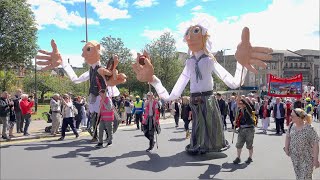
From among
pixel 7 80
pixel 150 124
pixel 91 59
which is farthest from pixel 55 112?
pixel 7 80

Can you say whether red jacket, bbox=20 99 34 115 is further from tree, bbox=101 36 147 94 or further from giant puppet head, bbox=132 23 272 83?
tree, bbox=101 36 147 94

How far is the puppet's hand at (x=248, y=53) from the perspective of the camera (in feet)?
23.5

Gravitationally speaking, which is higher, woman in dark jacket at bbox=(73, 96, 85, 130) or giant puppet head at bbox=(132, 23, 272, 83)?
giant puppet head at bbox=(132, 23, 272, 83)

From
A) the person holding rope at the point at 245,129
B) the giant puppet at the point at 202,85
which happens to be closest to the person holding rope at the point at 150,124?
the giant puppet at the point at 202,85

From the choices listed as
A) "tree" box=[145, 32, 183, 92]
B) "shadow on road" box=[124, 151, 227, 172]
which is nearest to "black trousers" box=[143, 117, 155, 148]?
"shadow on road" box=[124, 151, 227, 172]

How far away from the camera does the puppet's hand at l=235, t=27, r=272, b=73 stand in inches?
282

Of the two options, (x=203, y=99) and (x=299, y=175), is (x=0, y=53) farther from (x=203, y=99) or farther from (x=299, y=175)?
(x=299, y=175)

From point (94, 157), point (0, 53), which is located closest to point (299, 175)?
point (94, 157)

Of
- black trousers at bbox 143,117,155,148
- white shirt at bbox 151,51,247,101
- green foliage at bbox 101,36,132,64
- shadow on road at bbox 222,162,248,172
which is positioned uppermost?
green foliage at bbox 101,36,132,64

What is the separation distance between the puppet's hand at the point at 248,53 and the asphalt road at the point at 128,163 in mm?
2318

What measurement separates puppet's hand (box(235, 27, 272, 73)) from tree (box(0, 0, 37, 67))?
28.4 m

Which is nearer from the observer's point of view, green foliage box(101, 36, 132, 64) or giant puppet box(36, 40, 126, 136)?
giant puppet box(36, 40, 126, 136)

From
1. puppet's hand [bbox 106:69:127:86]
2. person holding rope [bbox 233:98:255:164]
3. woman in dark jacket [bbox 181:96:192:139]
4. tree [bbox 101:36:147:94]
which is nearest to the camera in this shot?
person holding rope [bbox 233:98:255:164]

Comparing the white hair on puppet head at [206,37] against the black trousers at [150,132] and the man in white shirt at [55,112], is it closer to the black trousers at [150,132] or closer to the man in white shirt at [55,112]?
the black trousers at [150,132]
